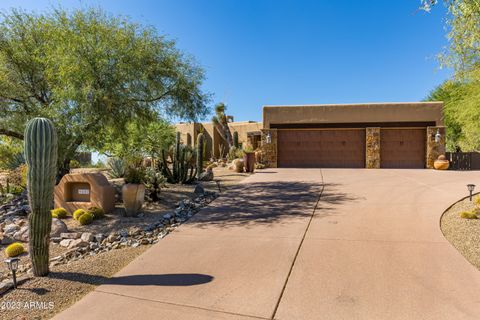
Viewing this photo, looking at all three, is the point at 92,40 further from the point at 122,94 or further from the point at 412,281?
the point at 412,281

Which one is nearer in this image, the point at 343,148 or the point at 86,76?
the point at 86,76

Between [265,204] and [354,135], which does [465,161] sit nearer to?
[354,135]

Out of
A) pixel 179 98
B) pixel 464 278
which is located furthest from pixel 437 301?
pixel 179 98

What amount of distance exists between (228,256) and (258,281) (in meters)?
1.00

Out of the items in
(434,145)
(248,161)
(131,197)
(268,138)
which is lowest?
(131,197)

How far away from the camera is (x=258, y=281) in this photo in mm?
4051

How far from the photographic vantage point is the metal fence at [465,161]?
58.6 feet

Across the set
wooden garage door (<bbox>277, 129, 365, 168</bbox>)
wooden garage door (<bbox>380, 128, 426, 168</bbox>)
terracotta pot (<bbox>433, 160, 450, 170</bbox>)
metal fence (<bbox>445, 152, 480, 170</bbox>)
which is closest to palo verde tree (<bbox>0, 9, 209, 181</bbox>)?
wooden garage door (<bbox>277, 129, 365, 168</bbox>)

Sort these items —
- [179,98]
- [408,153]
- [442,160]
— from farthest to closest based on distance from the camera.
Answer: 1. [408,153]
2. [442,160]
3. [179,98]

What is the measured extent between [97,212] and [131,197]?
90 cm

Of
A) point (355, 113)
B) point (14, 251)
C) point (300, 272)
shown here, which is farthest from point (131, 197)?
point (355, 113)

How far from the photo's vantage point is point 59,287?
162 inches

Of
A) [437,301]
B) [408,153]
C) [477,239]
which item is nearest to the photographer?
[437,301]

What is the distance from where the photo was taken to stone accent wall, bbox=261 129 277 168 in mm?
19156
